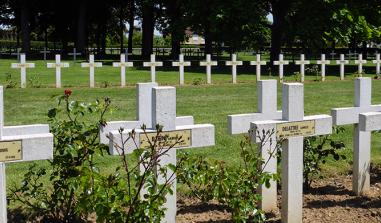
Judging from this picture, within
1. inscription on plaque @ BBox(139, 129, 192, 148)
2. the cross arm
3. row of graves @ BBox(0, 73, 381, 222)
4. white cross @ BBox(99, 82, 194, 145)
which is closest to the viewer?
row of graves @ BBox(0, 73, 381, 222)

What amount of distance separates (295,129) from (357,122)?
0.89 m

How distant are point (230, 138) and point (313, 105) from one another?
4.48 m

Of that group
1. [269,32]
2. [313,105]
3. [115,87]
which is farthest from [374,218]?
[269,32]

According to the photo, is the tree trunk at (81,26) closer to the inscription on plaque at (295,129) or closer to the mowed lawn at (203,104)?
the mowed lawn at (203,104)

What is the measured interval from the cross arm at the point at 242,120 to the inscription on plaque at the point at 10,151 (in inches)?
66.3

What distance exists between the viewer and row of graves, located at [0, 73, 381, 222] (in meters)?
3.75

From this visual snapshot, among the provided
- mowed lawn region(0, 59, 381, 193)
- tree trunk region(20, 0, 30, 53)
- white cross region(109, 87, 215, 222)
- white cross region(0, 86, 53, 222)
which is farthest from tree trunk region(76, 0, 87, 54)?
white cross region(0, 86, 53, 222)

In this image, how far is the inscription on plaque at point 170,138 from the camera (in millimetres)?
3936

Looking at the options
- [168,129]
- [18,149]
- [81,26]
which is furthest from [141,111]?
[81,26]

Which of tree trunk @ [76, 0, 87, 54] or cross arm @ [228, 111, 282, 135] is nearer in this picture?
cross arm @ [228, 111, 282, 135]

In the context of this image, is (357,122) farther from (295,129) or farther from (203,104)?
(203,104)

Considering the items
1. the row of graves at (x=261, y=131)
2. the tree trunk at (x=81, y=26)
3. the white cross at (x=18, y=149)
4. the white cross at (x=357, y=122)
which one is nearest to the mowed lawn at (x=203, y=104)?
the white cross at (x=357, y=122)

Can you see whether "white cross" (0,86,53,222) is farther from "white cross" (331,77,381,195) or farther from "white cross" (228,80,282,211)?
"white cross" (331,77,381,195)

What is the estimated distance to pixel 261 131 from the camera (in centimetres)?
448
